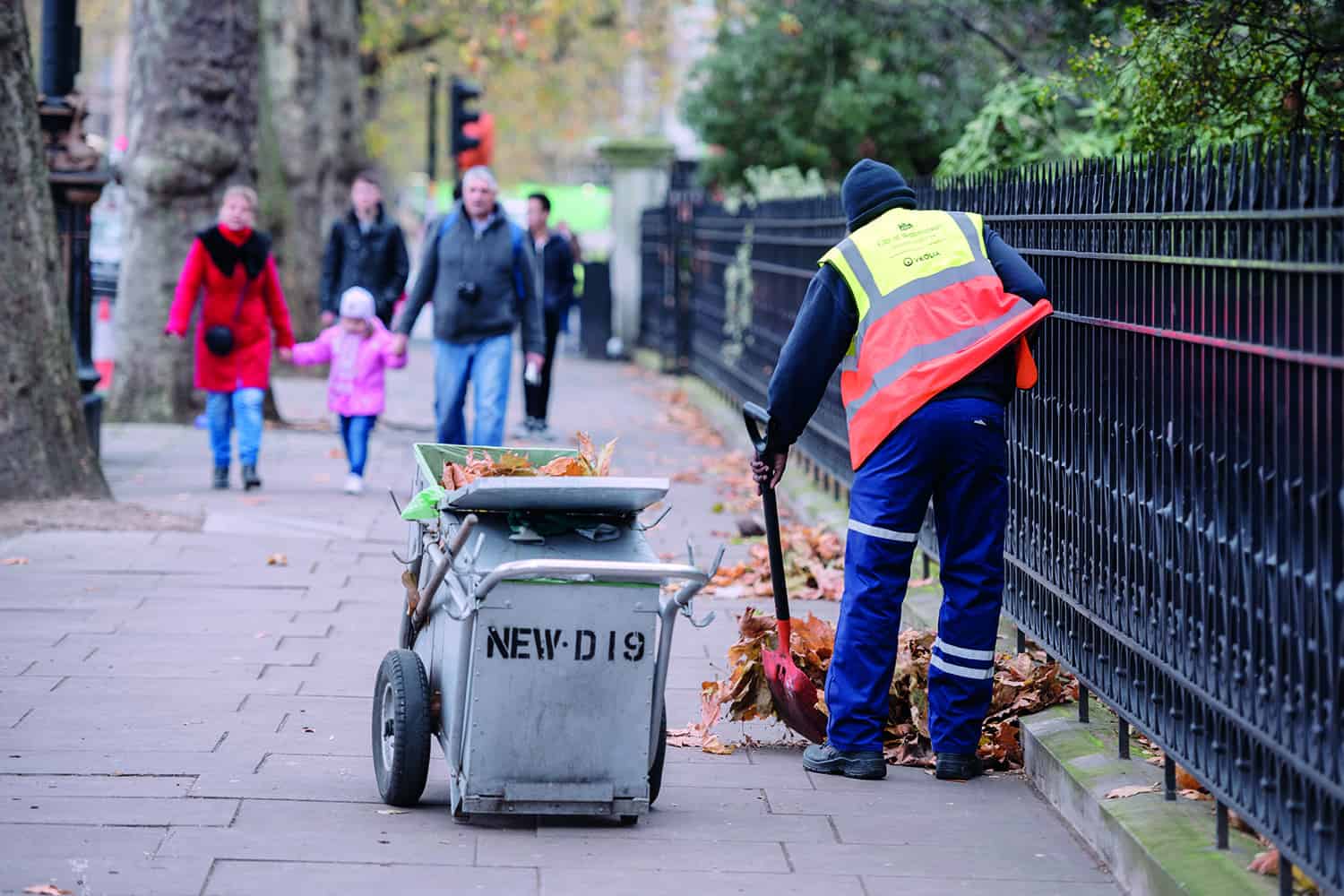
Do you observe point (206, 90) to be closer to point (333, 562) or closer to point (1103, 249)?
point (333, 562)

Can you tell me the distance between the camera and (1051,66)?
13.6 meters

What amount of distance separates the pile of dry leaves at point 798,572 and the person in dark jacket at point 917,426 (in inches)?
115

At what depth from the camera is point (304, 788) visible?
217 inches

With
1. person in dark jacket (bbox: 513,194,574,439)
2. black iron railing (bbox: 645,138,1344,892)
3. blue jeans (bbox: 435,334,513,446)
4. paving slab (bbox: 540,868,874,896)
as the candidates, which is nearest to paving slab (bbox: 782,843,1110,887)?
paving slab (bbox: 540,868,874,896)

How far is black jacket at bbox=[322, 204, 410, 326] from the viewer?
15008 millimetres

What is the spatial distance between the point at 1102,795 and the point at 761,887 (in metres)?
0.92

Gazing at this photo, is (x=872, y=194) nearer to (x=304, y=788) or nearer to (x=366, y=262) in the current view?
(x=304, y=788)

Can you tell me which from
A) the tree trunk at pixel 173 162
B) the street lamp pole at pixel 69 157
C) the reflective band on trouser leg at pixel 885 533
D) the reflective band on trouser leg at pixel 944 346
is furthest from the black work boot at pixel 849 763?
the tree trunk at pixel 173 162

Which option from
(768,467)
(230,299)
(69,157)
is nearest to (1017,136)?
(230,299)

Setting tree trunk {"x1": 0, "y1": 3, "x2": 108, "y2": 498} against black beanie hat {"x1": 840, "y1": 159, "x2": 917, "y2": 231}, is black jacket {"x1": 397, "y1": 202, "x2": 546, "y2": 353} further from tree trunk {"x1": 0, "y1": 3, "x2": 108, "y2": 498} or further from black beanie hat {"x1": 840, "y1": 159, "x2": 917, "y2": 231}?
black beanie hat {"x1": 840, "y1": 159, "x2": 917, "y2": 231}

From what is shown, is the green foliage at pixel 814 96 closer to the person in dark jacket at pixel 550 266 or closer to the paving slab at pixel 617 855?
the person in dark jacket at pixel 550 266

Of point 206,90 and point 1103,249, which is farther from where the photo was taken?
point 206,90

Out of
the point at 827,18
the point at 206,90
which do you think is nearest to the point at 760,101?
the point at 827,18

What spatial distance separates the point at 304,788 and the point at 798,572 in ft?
13.1
